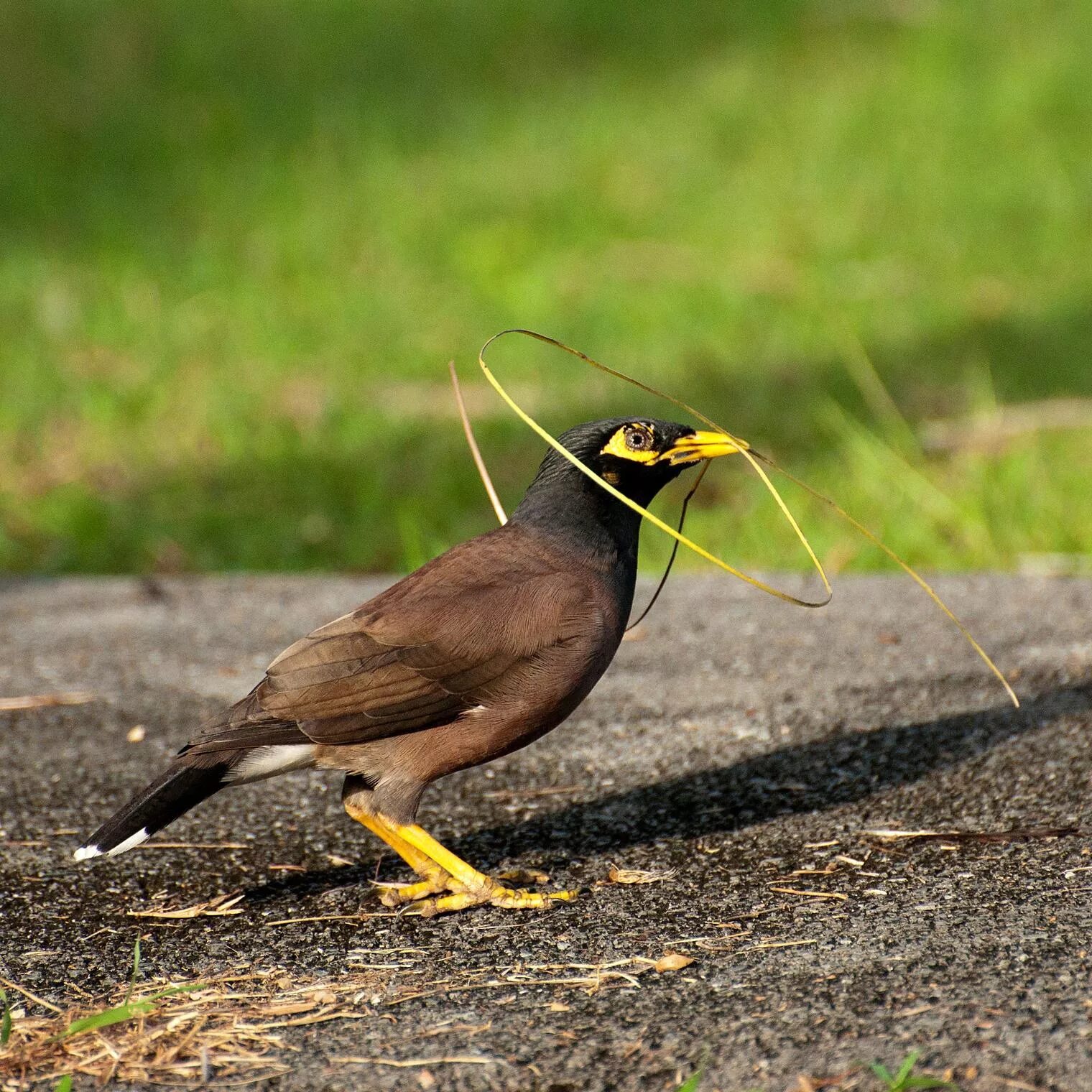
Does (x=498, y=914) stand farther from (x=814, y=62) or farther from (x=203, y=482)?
(x=814, y=62)

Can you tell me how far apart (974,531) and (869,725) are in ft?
7.95

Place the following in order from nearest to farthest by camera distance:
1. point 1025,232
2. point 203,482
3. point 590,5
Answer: point 203,482
point 1025,232
point 590,5

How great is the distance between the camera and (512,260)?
10984mm

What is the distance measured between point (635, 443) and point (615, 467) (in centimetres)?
9

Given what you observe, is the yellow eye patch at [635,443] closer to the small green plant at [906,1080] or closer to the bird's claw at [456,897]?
the bird's claw at [456,897]

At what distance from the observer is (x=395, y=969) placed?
288cm

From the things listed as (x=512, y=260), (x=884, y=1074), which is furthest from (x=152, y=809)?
(x=512, y=260)

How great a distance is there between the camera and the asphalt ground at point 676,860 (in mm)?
2469

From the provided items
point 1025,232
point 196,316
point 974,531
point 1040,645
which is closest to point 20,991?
point 1040,645

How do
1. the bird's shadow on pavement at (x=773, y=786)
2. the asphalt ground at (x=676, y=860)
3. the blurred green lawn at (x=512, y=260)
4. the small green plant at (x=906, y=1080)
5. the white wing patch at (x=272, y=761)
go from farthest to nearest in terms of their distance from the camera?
1. the blurred green lawn at (x=512, y=260)
2. the bird's shadow on pavement at (x=773, y=786)
3. the white wing patch at (x=272, y=761)
4. the asphalt ground at (x=676, y=860)
5. the small green plant at (x=906, y=1080)

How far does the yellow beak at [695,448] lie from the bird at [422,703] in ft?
0.04

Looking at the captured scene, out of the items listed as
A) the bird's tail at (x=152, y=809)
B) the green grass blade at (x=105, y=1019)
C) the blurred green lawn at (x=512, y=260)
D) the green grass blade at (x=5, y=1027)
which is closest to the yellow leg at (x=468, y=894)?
the bird's tail at (x=152, y=809)

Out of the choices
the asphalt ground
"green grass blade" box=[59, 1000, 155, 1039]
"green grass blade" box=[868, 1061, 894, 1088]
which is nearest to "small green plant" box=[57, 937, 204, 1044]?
"green grass blade" box=[59, 1000, 155, 1039]

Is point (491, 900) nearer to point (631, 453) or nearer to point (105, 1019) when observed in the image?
point (105, 1019)
